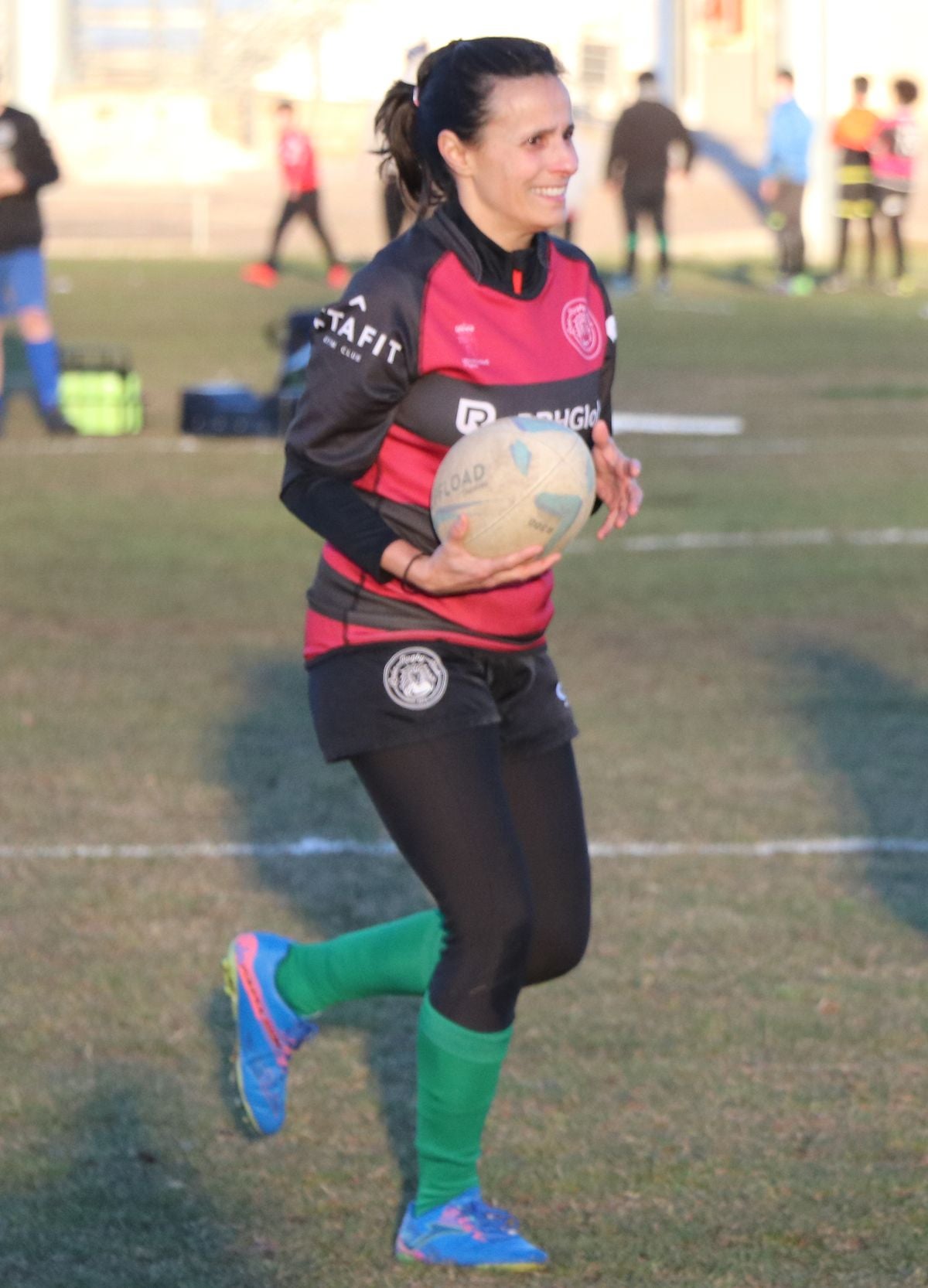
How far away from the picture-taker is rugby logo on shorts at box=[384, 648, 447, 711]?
4.06 meters

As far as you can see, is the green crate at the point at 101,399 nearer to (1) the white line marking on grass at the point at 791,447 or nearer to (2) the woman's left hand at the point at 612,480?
(1) the white line marking on grass at the point at 791,447

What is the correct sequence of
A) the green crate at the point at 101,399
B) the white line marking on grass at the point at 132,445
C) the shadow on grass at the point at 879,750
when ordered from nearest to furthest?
the shadow on grass at the point at 879,750
the white line marking on grass at the point at 132,445
the green crate at the point at 101,399

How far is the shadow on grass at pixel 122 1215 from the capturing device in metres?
4.18

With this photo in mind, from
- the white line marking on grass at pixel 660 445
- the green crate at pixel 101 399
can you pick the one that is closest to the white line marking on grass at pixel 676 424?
the white line marking on grass at pixel 660 445

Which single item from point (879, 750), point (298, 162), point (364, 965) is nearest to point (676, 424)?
point (879, 750)

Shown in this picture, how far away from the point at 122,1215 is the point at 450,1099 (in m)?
0.76

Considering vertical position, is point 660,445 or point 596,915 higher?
point 596,915

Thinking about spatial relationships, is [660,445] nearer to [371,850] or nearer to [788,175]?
[371,850]

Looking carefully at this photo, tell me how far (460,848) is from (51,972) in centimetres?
217

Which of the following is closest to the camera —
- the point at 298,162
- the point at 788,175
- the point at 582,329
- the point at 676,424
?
the point at 582,329

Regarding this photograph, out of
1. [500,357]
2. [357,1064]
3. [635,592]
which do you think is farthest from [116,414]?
[500,357]

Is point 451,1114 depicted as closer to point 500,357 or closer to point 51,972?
point 500,357

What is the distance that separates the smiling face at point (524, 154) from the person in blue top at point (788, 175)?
978 inches

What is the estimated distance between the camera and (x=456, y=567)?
389 centimetres
